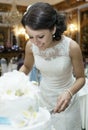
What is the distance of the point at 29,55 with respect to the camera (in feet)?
5.06

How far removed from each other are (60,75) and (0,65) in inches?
181

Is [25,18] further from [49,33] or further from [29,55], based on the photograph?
[29,55]

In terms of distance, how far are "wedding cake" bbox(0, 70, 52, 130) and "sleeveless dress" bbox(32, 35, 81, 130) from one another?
1.45 feet

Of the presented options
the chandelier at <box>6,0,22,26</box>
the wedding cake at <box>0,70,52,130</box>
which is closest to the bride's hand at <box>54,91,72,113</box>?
the wedding cake at <box>0,70,52,130</box>

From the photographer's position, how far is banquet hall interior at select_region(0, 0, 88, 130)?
20.6ft

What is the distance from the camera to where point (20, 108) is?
865mm

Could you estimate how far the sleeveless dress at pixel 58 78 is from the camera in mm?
1376

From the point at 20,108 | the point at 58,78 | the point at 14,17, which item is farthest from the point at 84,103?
the point at 14,17

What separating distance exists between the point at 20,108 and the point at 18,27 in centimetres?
655

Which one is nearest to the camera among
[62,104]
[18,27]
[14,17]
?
[62,104]

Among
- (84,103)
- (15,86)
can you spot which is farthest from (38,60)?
(84,103)

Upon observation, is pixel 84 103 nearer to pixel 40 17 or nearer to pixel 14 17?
pixel 40 17

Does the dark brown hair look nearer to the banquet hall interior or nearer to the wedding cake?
the wedding cake

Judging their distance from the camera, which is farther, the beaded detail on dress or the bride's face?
the beaded detail on dress
